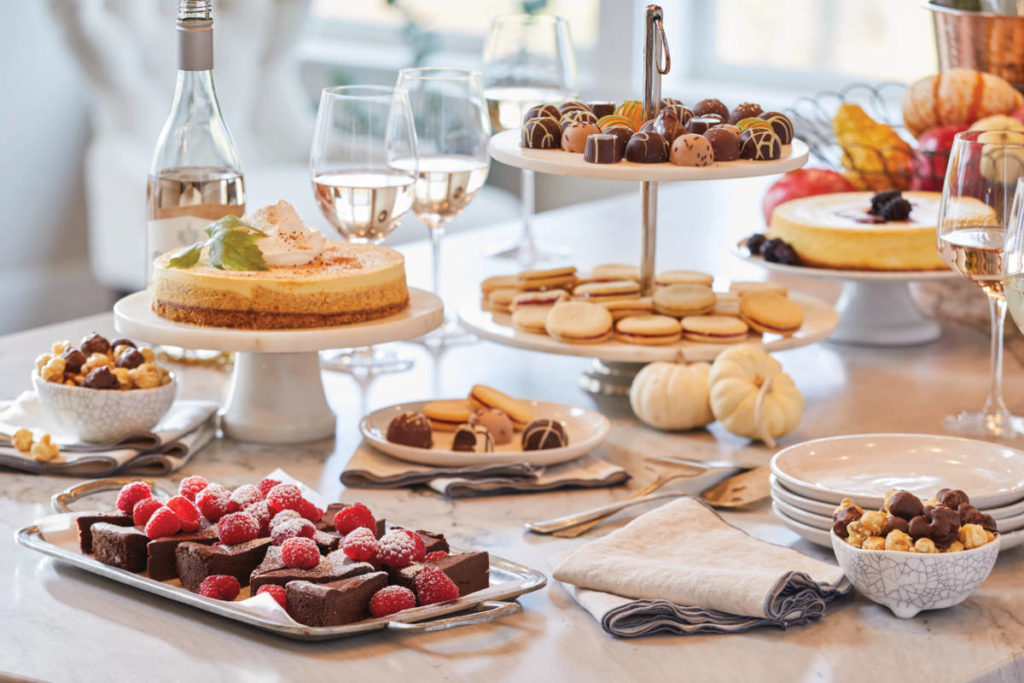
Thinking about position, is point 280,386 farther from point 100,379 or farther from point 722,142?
point 722,142

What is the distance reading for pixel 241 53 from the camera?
411cm

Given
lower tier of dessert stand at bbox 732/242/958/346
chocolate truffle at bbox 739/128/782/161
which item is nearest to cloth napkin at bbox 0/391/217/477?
chocolate truffle at bbox 739/128/782/161

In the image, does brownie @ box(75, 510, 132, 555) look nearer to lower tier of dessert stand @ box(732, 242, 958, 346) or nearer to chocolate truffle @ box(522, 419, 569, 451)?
chocolate truffle @ box(522, 419, 569, 451)

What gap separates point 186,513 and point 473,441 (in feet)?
1.16

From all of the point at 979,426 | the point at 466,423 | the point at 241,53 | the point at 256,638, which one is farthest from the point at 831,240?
the point at 241,53

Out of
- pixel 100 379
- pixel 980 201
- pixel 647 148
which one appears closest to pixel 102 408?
pixel 100 379

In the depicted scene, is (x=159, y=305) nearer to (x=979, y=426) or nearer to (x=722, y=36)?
(x=979, y=426)

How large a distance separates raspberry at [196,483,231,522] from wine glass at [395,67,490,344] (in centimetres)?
68

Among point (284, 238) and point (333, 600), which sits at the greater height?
point (284, 238)

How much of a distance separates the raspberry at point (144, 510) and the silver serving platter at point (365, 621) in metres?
0.04

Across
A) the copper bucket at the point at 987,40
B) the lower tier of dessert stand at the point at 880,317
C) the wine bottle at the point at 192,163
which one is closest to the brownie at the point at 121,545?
the wine bottle at the point at 192,163

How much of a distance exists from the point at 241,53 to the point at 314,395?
2.91 metres

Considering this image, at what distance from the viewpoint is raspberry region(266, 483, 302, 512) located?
41.1 inches

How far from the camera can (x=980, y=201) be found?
1.25 metres
